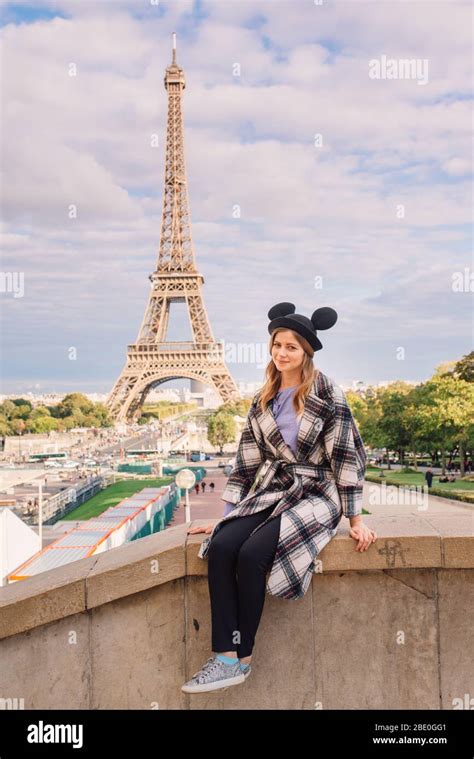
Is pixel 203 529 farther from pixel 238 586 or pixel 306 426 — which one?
pixel 306 426

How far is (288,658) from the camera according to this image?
3.55m

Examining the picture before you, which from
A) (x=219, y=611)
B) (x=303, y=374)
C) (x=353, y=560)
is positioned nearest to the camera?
(x=219, y=611)

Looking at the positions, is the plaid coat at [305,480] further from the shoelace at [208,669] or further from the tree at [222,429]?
the tree at [222,429]

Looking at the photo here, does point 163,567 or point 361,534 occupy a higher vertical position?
point 361,534

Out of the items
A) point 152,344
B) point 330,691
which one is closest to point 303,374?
point 330,691

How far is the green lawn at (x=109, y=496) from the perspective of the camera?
1153 inches

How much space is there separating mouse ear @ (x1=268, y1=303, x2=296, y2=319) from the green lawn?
25.1 meters

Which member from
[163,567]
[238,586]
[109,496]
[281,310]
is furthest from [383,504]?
[238,586]

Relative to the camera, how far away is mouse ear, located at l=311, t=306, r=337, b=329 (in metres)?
3.80

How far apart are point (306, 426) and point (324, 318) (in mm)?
627

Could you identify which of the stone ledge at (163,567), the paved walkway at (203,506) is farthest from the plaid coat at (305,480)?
the paved walkway at (203,506)

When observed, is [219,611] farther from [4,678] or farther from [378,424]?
[378,424]

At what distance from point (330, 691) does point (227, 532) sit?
99 centimetres

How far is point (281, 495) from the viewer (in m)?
3.51
